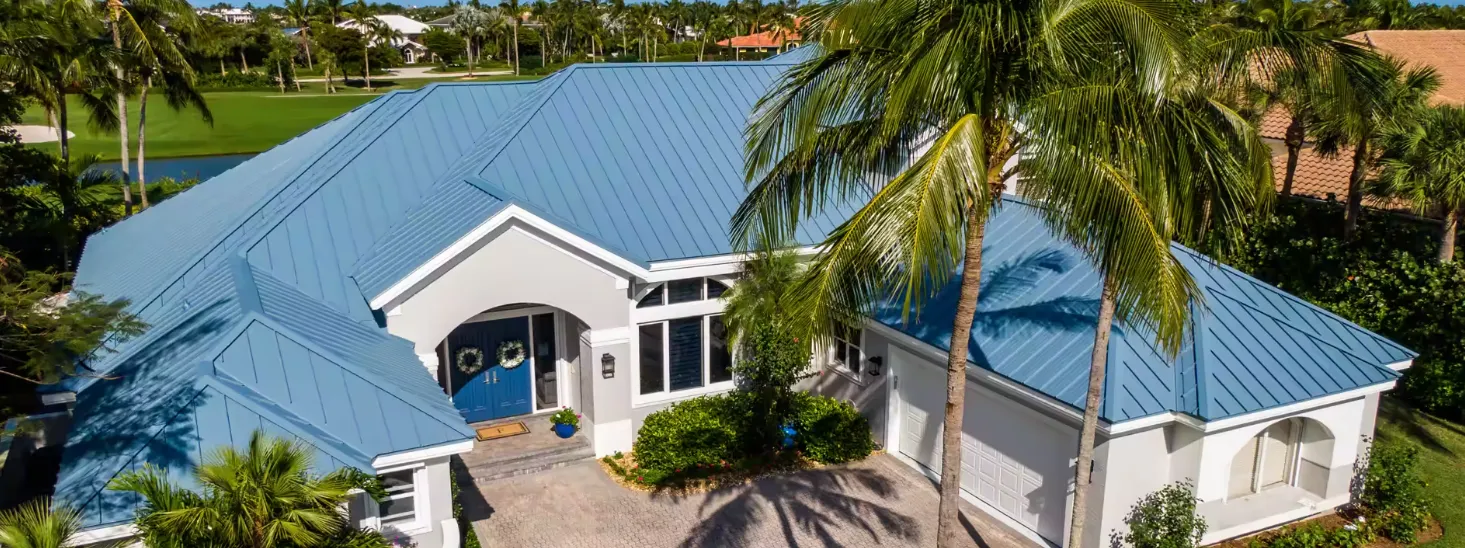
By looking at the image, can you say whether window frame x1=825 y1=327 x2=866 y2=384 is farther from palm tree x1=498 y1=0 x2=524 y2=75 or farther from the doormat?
palm tree x1=498 y1=0 x2=524 y2=75

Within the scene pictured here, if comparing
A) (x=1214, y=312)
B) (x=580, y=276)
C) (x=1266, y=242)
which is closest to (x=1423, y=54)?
(x=1266, y=242)

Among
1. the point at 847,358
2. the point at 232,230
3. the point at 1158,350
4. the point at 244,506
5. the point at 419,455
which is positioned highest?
the point at 232,230

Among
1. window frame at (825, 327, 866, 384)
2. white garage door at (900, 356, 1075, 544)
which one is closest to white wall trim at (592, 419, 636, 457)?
window frame at (825, 327, 866, 384)

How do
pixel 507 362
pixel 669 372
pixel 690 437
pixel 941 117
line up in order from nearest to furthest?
pixel 941 117 → pixel 690 437 → pixel 669 372 → pixel 507 362

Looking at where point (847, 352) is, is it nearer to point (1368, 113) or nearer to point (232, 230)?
point (1368, 113)

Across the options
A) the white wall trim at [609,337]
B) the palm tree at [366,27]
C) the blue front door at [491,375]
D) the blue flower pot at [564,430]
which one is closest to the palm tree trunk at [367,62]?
the palm tree at [366,27]

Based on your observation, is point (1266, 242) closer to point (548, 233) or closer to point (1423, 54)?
point (1423, 54)

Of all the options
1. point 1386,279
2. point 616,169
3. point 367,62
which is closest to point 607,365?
point 616,169
